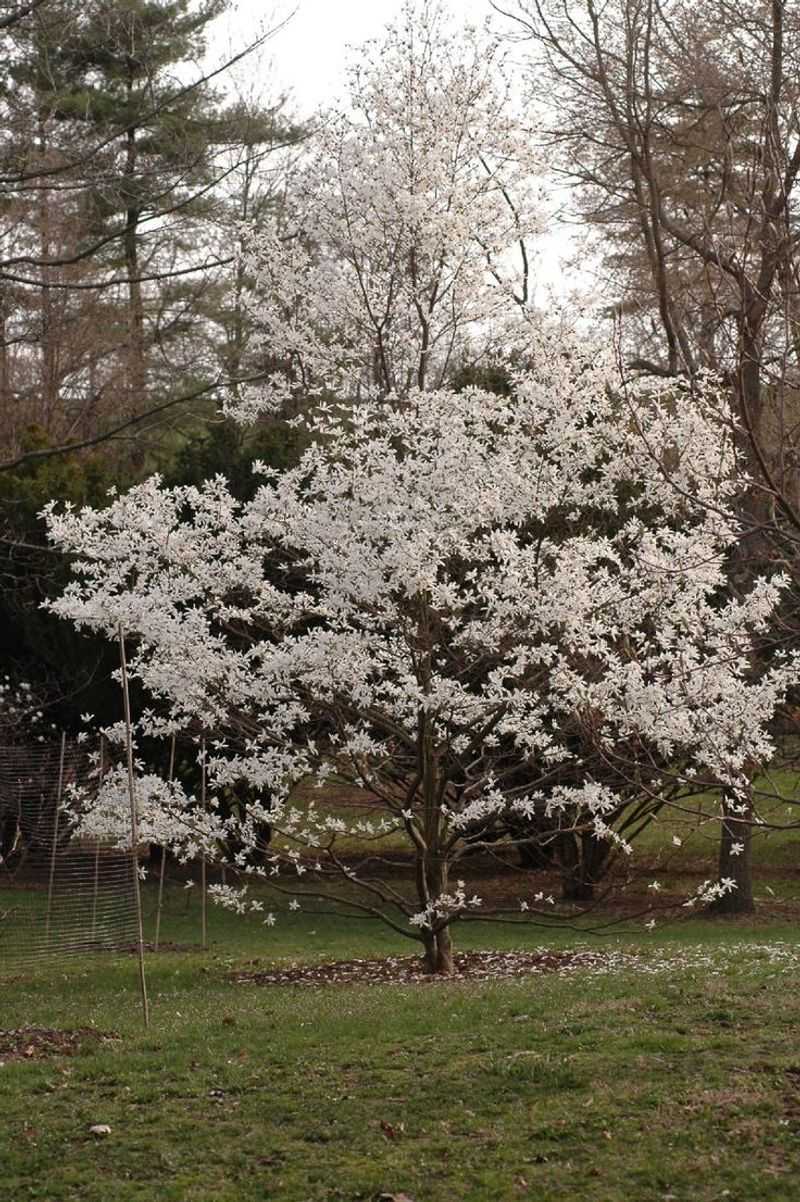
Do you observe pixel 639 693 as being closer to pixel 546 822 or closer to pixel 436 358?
pixel 436 358

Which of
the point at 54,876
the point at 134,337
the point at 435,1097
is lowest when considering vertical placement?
the point at 435,1097

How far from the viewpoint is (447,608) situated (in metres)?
10.7

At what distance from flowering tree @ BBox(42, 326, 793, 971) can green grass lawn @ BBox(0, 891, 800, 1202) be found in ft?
5.70

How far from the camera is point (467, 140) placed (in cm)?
1298

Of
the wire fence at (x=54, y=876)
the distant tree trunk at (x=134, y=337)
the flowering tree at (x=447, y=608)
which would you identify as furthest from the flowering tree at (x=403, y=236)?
the distant tree trunk at (x=134, y=337)

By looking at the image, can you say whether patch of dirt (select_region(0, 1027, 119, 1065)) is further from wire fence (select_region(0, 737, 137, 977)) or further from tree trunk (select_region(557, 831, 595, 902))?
tree trunk (select_region(557, 831, 595, 902))

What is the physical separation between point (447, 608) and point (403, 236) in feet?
12.1

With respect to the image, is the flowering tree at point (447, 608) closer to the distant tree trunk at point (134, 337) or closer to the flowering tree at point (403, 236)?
the flowering tree at point (403, 236)

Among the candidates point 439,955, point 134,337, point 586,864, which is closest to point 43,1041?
point 439,955

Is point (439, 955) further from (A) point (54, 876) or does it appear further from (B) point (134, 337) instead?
(B) point (134, 337)

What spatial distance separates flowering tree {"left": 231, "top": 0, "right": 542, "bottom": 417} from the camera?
1243 centimetres

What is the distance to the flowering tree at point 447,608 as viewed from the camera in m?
10.1

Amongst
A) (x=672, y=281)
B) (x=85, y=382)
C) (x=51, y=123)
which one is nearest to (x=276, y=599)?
(x=51, y=123)

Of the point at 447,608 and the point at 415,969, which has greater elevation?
the point at 447,608
